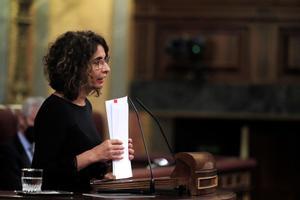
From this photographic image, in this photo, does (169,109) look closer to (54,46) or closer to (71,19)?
(71,19)

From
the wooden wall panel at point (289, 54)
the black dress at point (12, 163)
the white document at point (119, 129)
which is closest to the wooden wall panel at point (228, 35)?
the wooden wall panel at point (289, 54)

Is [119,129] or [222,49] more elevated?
[222,49]

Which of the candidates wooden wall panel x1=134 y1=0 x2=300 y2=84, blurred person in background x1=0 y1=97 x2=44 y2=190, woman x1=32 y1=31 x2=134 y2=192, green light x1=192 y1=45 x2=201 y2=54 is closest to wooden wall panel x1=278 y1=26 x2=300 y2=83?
wooden wall panel x1=134 y1=0 x2=300 y2=84

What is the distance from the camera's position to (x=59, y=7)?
22.7ft

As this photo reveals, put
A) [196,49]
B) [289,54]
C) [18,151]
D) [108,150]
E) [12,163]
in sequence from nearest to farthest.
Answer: [108,150]
[12,163]
[18,151]
[196,49]
[289,54]

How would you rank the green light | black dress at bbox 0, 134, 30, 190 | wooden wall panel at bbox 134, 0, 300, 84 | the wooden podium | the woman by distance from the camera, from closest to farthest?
the wooden podium
the woman
black dress at bbox 0, 134, 30, 190
the green light
wooden wall panel at bbox 134, 0, 300, 84

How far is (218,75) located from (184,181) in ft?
16.4

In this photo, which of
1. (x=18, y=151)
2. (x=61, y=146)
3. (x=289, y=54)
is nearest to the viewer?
(x=61, y=146)

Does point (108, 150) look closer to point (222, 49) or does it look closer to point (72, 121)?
point (72, 121)

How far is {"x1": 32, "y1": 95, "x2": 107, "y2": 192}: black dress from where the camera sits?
2818 millimetres

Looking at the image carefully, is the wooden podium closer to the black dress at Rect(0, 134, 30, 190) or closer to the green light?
the black dress at Rect(0, 134, 30, 190)

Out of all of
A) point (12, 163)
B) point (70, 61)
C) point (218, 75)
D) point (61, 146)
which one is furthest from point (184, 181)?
point (218, 75)

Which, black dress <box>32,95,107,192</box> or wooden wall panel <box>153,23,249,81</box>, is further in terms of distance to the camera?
wooden wall panel <box>153,23,249,81</box>

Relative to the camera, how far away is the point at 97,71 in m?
2.90
